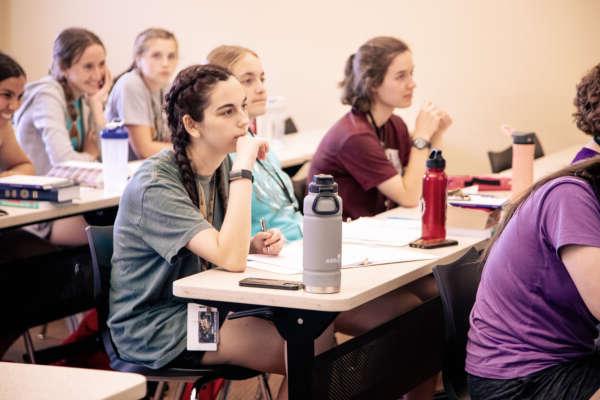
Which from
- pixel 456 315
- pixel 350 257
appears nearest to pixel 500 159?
pixel 350 257

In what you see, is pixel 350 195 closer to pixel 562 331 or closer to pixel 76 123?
pixel 76 123

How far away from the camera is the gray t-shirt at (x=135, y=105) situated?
4.49m

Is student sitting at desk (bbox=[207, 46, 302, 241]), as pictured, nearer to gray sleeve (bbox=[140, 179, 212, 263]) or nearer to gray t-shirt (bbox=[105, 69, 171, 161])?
gray sleeve (bbox=[140, 179, 212, 263])

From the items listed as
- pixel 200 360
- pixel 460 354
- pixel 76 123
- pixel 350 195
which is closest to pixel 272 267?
pixel 200 360

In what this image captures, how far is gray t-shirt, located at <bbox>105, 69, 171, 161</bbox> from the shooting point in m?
4.49

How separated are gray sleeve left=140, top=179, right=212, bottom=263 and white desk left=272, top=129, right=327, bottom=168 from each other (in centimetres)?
211

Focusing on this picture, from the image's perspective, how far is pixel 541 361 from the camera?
6.42ft

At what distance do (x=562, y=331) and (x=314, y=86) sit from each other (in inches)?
161

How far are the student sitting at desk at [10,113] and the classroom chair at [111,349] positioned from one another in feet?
3.84

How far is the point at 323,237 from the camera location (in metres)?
2.13

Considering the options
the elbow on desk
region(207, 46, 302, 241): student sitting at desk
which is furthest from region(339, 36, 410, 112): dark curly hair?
the elbow on desk

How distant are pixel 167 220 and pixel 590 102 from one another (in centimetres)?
111

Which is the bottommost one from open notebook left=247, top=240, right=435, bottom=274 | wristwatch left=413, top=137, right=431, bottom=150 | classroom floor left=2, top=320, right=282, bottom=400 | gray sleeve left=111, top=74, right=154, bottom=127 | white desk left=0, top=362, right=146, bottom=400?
→ classroom floor left=2, top=320, right=282, bottom=400

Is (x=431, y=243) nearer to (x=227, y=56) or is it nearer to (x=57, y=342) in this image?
(x=227, y=56)
